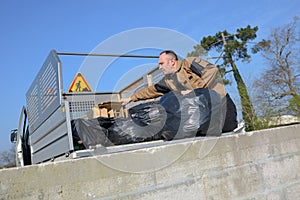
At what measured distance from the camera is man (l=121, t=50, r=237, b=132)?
7.86 feet

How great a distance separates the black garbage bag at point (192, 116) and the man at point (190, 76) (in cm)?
12

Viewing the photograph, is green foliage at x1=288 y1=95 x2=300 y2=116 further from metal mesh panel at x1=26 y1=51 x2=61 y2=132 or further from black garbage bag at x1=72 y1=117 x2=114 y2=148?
black garbage bag at x1=72 y1=117 x2=114 y2=148

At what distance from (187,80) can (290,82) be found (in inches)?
509

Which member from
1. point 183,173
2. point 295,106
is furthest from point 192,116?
point 295,106

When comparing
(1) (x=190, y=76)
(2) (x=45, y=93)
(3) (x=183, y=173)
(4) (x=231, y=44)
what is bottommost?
(3) (x=183, y=173)

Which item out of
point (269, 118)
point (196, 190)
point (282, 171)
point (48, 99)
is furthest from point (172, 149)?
point (269, 118)

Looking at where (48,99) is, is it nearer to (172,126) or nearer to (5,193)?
(172,126)

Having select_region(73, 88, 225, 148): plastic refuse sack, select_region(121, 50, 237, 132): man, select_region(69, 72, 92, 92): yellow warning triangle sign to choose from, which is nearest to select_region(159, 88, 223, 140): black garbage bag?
select_region(73, 88, 225, 148): plastic refuse sack

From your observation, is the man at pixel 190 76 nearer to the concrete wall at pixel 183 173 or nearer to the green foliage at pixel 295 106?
the concrete wall at pixel 183 173

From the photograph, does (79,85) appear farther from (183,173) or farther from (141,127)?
(183,173)

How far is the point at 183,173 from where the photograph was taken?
1.68 metres

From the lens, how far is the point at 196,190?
1.69 m

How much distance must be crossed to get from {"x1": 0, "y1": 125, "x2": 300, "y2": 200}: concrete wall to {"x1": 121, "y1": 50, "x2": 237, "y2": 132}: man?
40cm

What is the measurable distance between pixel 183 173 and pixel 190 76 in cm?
108
